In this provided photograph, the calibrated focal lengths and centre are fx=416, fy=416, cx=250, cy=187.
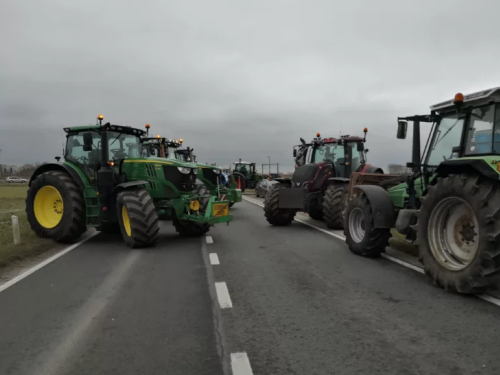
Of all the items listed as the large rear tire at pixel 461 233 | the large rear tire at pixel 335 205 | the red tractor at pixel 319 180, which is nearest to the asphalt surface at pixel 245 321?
the large rear tire at pixel 461 233

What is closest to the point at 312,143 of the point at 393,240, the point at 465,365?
the point at 393,240

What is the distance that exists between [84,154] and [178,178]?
254 centimetres

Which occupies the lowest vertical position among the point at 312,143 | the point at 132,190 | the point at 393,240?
the point at 393,240

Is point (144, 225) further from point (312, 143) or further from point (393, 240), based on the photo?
point (312, 143)

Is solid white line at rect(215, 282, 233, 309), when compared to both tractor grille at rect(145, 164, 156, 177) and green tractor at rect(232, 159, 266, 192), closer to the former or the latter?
tractor grille at rect(145, 164, 156, 177)

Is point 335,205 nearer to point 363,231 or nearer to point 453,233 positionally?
point 363,231

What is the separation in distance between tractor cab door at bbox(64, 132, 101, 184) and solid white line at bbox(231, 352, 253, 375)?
7742 mm

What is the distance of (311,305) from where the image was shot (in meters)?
5.03

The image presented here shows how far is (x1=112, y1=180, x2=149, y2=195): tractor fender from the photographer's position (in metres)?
9.37

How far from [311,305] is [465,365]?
1911 millimetres

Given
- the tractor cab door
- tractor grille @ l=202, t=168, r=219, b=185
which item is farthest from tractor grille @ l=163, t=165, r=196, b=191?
tractor grille @ l=202, t=168, r=219, b=185

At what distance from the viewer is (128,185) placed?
9.30m

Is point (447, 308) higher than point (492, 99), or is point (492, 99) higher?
point (492, 99)

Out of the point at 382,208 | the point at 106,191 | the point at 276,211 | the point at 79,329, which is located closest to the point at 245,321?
the point at 79,329
